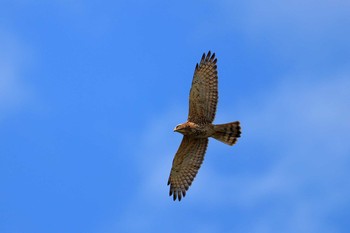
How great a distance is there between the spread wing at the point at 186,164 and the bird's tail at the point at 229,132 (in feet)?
2.13

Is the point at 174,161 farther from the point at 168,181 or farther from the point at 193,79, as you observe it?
the point at 193,79

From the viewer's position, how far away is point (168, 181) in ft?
70.9

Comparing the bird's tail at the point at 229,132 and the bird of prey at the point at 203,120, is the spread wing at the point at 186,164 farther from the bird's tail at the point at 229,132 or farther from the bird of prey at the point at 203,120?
the bird's tail at the point at 229,132

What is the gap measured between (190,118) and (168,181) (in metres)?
2.03

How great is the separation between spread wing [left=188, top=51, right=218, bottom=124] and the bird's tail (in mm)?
305

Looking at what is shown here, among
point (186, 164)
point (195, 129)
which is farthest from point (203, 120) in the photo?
point (186, 164)

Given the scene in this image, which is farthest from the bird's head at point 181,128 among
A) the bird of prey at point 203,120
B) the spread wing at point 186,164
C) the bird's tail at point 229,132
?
the bird's tail at point 229,132

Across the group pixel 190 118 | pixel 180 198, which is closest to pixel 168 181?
pixel 180 198

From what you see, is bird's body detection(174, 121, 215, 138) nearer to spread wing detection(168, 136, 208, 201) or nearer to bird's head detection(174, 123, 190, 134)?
bird's head detection(174, 123, 190, 134)

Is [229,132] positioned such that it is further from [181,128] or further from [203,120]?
[181,128]

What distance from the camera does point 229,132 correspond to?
20359 mm

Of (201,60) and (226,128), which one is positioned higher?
(201,60)

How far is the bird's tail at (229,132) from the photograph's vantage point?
66.5 feet

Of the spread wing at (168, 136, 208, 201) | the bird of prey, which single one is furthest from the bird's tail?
the spread wing at (168, 136, 208, 201)
